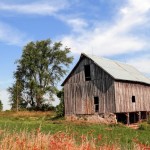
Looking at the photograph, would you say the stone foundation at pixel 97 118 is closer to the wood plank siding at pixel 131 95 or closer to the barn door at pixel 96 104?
the barn door at pixel 96 104

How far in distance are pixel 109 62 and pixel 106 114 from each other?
22.5 ft

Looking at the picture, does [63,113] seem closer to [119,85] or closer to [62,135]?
[119,85]

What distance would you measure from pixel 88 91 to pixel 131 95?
4766 mm

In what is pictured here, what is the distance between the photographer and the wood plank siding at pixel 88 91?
105 ft

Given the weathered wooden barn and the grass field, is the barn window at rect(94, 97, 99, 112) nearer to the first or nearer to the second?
the weathered wooden barn

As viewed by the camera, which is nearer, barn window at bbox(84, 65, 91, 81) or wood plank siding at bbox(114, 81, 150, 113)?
wood plank siding at bbox(114, 81, 150, 113)

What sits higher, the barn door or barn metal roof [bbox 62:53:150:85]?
barn metal roof [bbox 62:53:150:85]

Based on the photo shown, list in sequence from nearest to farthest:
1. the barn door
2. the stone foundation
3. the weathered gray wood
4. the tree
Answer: the stone foundation < the weathered gray wood < the barn door < the tree

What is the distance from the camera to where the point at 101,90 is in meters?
32.5

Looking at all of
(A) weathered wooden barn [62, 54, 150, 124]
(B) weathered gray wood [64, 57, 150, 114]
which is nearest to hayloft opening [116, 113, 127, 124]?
(A) weathered wooden barn [62, 54, 150, 124]

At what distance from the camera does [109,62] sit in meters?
36.2

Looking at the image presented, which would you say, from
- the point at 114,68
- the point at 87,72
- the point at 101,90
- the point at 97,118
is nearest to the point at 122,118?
the point at 97,118

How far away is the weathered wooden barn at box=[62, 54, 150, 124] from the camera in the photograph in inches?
1257

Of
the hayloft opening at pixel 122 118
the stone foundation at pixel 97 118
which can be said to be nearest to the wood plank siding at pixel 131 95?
the stone foundation at pixel 97 118
